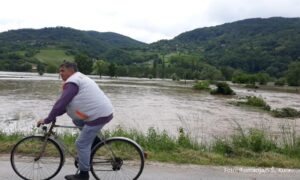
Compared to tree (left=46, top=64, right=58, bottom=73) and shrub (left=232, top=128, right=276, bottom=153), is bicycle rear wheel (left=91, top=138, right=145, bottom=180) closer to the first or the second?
shrub (left=232, top=128, right=276, bottom=153)

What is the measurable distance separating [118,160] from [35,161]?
4.94 ft

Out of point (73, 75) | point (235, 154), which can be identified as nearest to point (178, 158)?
point (235, 154)

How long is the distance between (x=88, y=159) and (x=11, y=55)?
176 m

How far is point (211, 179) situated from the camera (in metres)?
7.60

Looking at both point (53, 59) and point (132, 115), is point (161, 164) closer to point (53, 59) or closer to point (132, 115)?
point (132, 115)

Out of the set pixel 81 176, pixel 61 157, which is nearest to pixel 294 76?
pixel 61 157

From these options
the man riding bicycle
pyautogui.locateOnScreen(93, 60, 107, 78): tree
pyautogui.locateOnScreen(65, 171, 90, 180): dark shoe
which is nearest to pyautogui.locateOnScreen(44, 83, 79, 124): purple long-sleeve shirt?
the man riding bicycle

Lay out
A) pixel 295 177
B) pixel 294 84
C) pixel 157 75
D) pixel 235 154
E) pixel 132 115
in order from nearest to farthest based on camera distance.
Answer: pixel 295 177, pixel 235 154, pixel 132 115, pixel 294 84, pixel 157 75

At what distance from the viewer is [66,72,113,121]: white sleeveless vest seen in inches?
246

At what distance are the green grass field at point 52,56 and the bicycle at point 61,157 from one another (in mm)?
170866

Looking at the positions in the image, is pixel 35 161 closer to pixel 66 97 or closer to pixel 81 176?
pixel 81 176

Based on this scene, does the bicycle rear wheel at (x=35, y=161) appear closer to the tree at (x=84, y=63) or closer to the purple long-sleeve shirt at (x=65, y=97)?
the purple long-sleeve shirt at (x=65, y=97)

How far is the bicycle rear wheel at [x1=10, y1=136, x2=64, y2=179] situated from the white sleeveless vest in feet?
3.28

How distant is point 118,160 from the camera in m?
6.91
